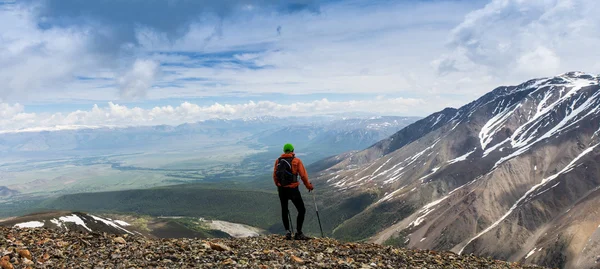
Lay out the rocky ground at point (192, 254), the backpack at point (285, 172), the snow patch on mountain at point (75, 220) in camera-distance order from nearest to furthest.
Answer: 1. the rocky ground at point (192, 254)
2. the backpack at point (285, 172)
3. the snow patch on mountain at point (75, 220)

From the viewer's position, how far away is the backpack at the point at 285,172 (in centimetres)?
1958

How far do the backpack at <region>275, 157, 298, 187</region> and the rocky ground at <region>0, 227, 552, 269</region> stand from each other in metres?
3.63

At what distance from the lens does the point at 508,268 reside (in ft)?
68.1

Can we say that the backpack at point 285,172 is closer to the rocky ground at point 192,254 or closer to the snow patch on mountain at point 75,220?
the rocky ground at point 192,254

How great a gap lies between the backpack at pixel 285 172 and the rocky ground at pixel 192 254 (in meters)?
3.63

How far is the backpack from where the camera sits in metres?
19.6

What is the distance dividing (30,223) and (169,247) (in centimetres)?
9621

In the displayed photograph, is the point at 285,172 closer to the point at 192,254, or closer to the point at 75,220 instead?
the point at 192,254

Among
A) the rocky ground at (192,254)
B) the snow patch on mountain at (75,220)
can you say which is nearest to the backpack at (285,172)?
the rocky ground at (192,254)

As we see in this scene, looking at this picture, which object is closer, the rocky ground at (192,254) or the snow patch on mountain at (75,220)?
the rocky ground at (192,254)

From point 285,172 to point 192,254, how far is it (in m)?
6.41

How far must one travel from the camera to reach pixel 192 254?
1652cm

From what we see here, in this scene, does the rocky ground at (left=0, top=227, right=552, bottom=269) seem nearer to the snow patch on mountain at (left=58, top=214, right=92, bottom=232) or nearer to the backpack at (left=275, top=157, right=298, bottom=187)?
the backpack at (left=275, top=157, right=298, bottom=187)

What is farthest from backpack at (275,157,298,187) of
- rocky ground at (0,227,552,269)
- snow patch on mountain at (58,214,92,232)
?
snow patch on mountain at (58,214,92,232)
